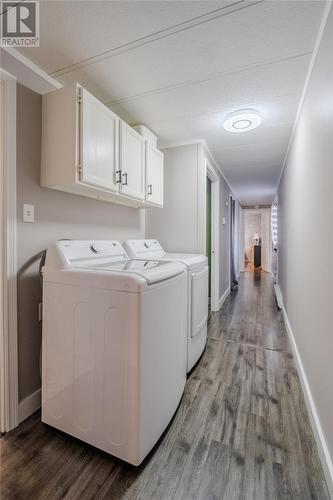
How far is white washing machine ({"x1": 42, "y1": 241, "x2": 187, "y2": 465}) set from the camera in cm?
113

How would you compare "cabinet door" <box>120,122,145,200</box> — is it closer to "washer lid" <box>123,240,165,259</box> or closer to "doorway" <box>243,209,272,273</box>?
"washer lid" <box>123,240,165,259</box>

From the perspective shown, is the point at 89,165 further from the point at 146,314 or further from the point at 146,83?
the point at 146,314

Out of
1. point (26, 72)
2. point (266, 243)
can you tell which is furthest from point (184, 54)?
point (266, 243)

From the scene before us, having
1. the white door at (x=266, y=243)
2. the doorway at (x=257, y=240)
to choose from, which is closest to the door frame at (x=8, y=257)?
the doorway at (x=257, y=240)

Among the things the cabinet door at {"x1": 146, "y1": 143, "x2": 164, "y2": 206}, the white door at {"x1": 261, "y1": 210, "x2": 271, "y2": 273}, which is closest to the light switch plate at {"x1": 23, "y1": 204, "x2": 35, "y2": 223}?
the cabinet door at {"x1": 146, "y1": 143, "x2": 164, "y2": 206}

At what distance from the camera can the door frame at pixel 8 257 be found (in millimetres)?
1395

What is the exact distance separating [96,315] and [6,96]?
1349 mm

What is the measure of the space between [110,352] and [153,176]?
5.79ft

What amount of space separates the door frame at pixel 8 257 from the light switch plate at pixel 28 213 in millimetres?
73

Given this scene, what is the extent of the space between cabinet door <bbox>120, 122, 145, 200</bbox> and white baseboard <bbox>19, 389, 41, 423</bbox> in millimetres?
1550

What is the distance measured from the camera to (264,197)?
6.72m

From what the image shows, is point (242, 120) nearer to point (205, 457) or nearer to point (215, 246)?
point (215, 246)

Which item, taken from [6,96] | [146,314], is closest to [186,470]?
[146,314]

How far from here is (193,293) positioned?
6.55 feet
